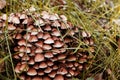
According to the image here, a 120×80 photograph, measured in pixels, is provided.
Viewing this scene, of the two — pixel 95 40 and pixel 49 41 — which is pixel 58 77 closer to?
pixel 49 41

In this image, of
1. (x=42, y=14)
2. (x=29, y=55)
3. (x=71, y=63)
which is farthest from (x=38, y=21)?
(x=71, y=63)

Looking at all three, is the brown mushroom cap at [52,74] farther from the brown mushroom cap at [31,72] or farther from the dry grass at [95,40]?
the dry grass at [95,40]

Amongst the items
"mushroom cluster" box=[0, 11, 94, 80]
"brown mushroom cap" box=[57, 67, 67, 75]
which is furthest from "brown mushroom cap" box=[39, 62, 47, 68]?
"brown mushroom cap" box=[57, 67, 67, 75]

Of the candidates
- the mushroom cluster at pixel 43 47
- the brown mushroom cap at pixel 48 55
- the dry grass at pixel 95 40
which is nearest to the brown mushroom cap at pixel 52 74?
the mushroom cluster at pixel 43 47

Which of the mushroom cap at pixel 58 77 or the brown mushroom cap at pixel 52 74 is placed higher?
the brown mushroom cap at pixel 52 74

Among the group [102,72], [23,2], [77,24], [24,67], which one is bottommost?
[102,72]

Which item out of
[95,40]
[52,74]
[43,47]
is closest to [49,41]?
[43,47]

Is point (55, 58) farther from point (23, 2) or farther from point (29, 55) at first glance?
point (23, 2)

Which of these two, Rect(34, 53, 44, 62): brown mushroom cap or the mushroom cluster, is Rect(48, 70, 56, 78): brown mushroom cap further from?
Rect(34, 53, 44, 62): brown mushroom cap
